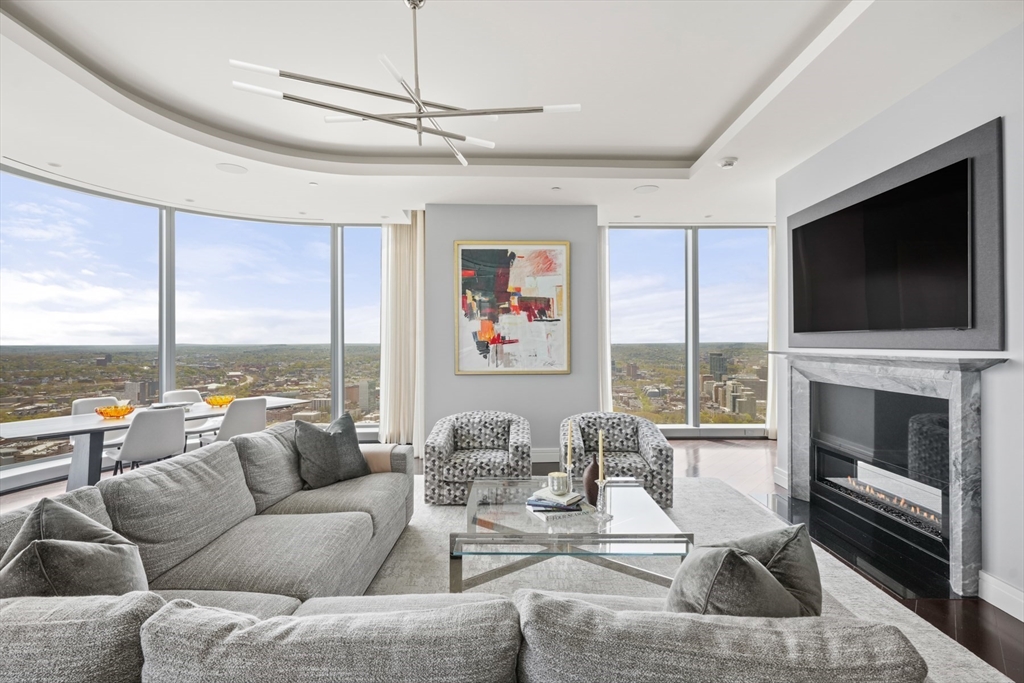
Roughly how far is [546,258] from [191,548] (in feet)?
12.5

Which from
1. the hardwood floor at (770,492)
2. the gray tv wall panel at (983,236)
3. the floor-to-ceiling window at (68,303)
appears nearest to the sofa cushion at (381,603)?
the hardwood floor at (770,492)

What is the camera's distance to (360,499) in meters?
2.72

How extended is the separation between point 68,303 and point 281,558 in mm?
4394

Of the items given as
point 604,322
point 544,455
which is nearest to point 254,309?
point 544,455

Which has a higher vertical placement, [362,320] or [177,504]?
[362,320]

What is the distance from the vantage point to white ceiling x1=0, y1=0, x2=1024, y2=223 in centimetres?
241

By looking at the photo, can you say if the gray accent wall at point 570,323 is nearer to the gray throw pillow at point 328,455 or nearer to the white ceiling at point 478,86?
the white ceiling at point 478,86

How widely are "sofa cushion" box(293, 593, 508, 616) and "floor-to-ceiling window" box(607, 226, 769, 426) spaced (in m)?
4.93

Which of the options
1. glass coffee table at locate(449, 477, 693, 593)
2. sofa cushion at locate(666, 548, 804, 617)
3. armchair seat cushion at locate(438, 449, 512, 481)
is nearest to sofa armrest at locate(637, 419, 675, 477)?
glass coffee table at locate(449, 477, 693, 593)

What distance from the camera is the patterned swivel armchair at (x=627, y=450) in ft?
12.0

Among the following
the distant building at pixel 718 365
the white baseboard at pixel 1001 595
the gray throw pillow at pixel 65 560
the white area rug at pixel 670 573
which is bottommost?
the white area rug at pixel 670 573

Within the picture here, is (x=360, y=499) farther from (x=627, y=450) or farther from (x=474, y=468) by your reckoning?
(x=627, y=450)

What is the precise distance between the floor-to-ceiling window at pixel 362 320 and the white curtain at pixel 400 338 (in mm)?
272

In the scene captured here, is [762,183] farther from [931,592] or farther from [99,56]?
[99,56]
